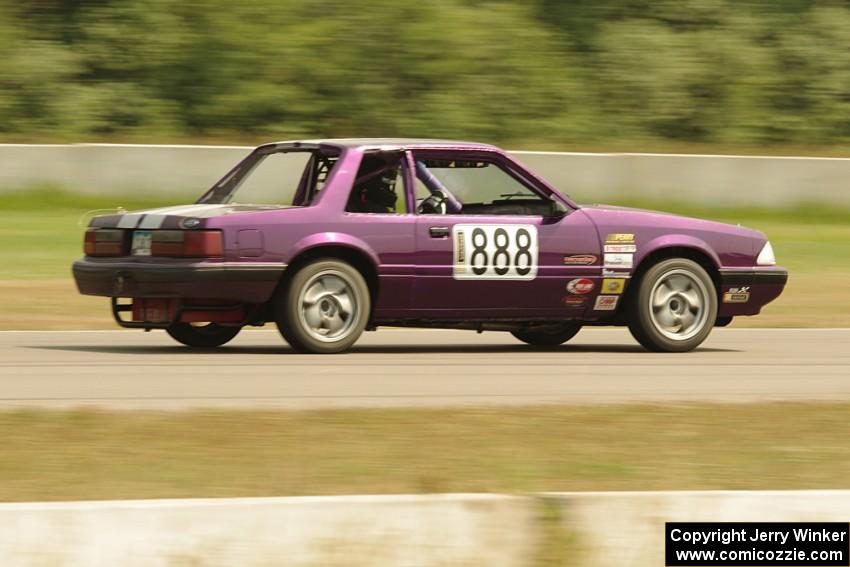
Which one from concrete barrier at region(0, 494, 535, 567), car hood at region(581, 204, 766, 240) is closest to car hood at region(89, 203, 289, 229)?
car hood at region(581, 204, 766, 240)

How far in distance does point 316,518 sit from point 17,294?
35.5ft

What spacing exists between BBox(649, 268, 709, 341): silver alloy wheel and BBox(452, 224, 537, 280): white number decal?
103 centimetres

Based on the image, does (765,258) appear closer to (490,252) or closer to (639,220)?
(639,220)

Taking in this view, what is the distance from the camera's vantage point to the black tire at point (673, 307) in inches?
440

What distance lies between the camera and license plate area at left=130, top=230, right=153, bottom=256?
10.2 m

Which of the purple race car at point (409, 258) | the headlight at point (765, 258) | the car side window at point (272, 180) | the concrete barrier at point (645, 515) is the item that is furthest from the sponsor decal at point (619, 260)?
the concrete barrier at point (645, 515)

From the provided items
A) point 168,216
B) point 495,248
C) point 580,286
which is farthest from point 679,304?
point 168,216

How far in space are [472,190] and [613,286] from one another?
120cm

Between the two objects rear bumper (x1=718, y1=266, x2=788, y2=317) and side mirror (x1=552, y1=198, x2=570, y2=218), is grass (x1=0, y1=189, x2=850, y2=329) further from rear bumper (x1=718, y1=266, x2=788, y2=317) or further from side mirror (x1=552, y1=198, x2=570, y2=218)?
side mirror (x1=552, y1=198, x2=570, y2=218)

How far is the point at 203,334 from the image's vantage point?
11.3 metres

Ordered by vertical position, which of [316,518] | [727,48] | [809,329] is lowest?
[809,329]

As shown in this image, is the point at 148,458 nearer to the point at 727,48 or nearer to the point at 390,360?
the point at 390,360

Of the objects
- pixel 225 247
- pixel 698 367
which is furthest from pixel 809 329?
pixel 225 247

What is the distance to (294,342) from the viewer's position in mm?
10484
